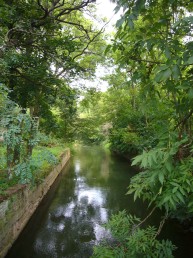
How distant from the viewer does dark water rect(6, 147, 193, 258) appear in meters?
7.35

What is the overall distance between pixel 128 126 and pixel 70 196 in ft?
25.2

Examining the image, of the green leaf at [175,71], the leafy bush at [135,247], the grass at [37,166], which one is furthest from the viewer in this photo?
the grass at [37,166]

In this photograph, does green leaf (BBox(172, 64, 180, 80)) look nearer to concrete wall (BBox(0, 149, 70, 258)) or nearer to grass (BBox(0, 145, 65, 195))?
grass (BBox(0, 145, 65, 195))

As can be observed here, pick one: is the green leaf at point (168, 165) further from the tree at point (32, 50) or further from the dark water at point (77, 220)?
the tree at point (32, 50)

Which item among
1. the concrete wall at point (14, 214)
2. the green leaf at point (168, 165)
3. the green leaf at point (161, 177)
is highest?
the green leaf at point (168, 165)

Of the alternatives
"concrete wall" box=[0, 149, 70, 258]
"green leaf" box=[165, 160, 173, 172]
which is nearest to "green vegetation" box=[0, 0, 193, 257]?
"green leaf" box=[165, 160, 173, 172]

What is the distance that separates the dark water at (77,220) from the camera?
7.35 m

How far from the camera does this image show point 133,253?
6.99 feet

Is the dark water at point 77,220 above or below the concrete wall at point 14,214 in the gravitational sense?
below

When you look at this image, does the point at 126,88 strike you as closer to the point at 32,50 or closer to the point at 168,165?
the point at 32,50

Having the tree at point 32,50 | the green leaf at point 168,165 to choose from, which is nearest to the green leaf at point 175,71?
the green leaf at point 168,165

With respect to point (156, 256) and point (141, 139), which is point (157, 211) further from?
point (156, 256)

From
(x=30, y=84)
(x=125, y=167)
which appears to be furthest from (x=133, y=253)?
(x=125, y=167)

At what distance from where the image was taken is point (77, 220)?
382 inches
